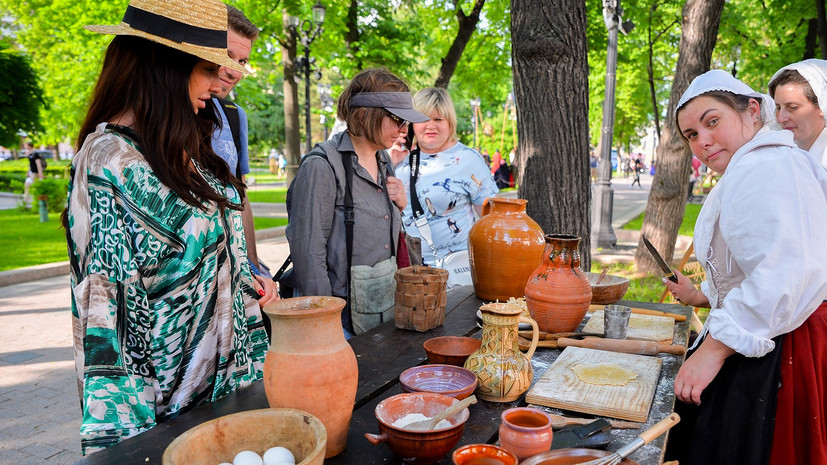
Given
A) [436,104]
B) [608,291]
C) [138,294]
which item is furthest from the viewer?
[436,104]

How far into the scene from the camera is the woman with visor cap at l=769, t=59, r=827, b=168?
3.08 metres

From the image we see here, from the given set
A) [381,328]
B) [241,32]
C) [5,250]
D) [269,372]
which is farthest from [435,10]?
[269,372]

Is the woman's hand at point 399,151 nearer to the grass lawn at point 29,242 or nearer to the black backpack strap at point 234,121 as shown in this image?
the black backpack strap at point 234,121

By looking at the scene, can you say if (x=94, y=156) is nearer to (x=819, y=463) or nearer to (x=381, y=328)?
(x=381, y=328)

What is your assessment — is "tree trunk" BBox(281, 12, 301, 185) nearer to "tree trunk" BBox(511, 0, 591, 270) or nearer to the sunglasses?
"tree trunk" BBox(511, 0, 591, 270)

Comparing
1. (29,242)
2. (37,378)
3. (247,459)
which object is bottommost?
(37,378)

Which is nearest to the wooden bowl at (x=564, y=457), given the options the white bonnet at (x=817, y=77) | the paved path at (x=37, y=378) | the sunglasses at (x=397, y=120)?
the sunglasses at (x=397, y=120)

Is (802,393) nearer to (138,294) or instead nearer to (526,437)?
(526,437)

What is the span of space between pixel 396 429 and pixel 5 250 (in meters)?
10.5

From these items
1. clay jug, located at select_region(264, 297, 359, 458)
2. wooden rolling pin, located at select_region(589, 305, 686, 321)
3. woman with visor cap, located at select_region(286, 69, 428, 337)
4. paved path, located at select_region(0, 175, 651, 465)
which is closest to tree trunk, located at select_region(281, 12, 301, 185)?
paved path, located at select_region(0, 175, 651, 465)

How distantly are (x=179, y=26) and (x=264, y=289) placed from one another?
107 centimetres

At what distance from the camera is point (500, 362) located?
1745 mm

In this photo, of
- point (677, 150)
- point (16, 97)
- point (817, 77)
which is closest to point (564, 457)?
point (817, 77)

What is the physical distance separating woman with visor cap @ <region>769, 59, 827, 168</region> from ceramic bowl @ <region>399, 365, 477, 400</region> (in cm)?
266
